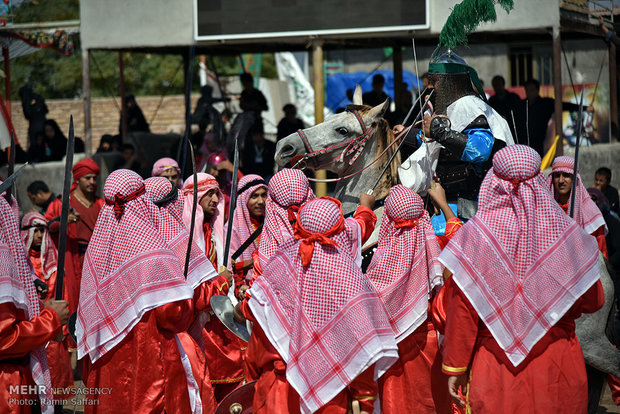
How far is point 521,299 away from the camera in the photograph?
378 cm

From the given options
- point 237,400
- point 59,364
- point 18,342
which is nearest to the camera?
point 18,342

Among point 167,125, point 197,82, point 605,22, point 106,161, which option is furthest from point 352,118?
point 197,82

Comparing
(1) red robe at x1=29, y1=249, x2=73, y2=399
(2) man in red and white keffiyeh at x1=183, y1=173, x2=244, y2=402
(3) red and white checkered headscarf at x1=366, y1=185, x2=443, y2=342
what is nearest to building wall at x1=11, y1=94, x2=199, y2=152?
(1) red robe at x1=29, y1=249, x2=73, y2=399

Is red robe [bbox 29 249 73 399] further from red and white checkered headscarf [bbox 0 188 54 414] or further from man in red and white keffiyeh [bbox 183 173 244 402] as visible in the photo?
red and white checkered headscarf [bbox 0 188 54 414]

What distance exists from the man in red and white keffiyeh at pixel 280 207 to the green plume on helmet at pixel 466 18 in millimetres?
1749

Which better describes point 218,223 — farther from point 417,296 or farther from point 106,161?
point 106,161

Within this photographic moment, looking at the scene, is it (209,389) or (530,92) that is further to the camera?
(530,92)

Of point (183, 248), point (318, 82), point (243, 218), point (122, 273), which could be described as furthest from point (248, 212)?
point (318, 82)

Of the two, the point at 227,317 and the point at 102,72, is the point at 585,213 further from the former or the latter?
the point at 102,72

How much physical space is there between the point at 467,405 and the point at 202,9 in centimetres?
713

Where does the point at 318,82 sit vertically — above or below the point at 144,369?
above

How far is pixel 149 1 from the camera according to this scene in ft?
33.5

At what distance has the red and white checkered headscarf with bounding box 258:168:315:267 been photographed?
442 centimetres

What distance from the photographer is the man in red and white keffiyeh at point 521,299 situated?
3.74 meters
